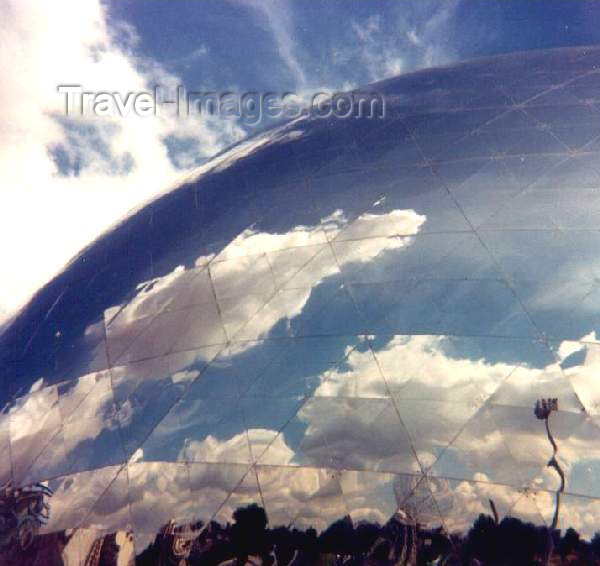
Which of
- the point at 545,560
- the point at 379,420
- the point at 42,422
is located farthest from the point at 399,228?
the point at 42,422

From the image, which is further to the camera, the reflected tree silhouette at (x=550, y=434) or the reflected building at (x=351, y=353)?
the reflected building at (x=351, y=353)

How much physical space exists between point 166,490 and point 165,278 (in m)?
3.80

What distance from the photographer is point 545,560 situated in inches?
164

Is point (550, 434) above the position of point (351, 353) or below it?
below

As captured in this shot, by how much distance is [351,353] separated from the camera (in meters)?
5.69

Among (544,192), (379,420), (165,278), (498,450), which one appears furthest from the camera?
(165,278)

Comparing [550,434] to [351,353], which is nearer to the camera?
[550,434]

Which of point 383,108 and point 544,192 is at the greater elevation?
point 383,108

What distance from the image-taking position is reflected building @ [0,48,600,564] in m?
4.77

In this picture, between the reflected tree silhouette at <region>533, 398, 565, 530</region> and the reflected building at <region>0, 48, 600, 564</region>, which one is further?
the reflected building at <region>0, 48, 600, 564</region>

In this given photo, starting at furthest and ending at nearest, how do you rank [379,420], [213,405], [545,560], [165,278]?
[165,278], [213,405], [379,420], [545,560]

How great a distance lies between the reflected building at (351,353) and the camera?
188 inches

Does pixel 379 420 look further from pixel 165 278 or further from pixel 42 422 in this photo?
pixel 42 422

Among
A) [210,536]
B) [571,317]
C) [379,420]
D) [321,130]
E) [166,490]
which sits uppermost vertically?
[321,130]
